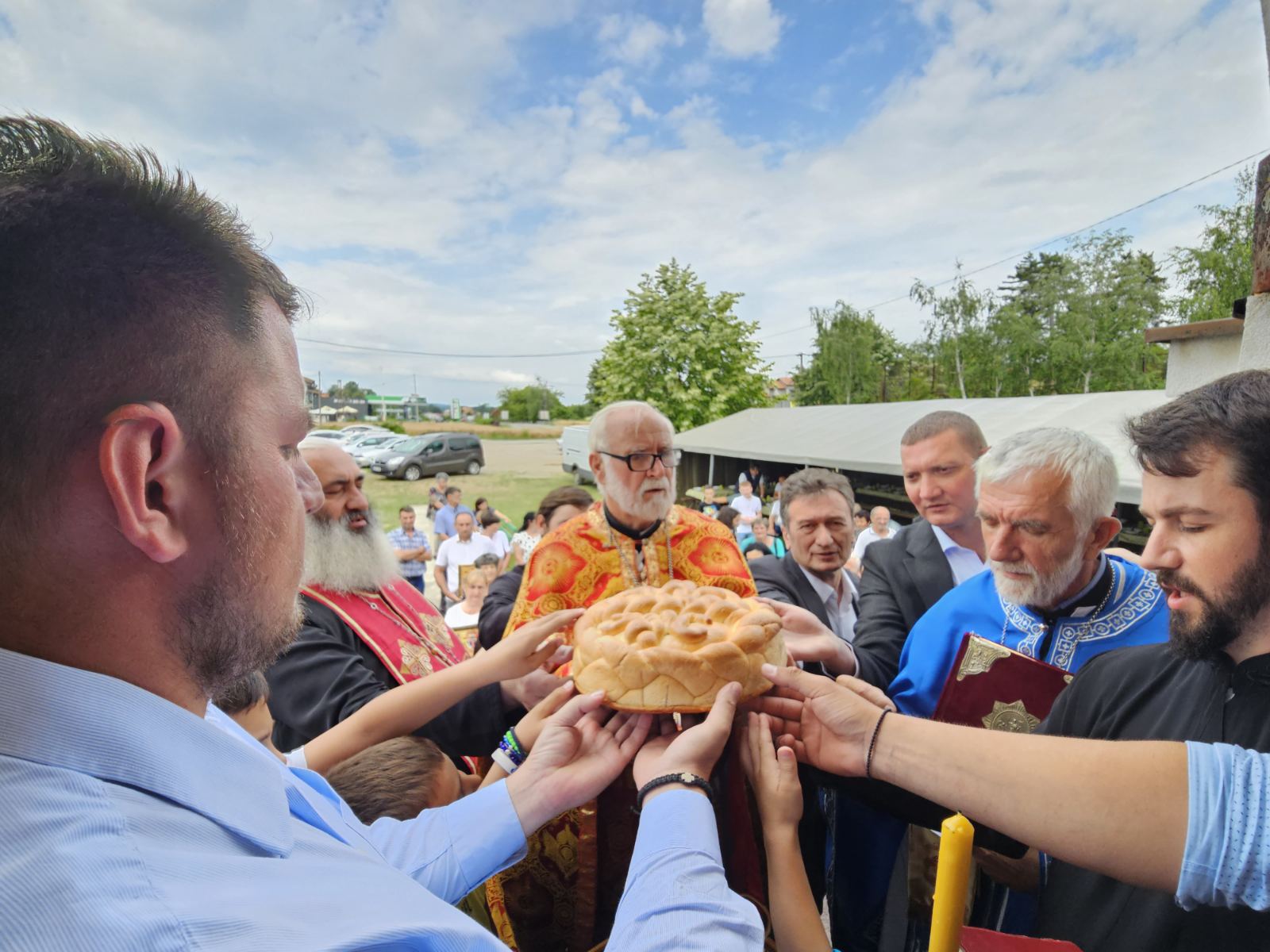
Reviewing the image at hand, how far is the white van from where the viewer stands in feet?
95.8

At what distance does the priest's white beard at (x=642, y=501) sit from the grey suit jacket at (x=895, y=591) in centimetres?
125

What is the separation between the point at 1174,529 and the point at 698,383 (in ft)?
94.2

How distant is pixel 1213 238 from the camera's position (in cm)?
1977

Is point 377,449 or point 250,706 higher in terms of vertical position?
point 250,706

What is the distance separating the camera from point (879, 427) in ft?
56.0

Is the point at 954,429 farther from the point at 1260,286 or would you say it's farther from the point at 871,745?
the point at 871,745

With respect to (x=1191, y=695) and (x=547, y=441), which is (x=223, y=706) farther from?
(x=547, y=441)

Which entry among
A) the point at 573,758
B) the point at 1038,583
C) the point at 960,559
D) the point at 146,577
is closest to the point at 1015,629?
the point at 1038,583

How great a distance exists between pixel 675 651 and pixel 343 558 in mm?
2059

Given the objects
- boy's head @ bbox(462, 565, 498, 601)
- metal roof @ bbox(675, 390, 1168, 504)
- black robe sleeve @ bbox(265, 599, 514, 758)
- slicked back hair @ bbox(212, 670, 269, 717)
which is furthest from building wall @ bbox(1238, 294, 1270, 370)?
boy's head @ bbox(462, 565, 498, 601)

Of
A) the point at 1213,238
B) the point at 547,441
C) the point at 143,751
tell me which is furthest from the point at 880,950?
the point at 547,441

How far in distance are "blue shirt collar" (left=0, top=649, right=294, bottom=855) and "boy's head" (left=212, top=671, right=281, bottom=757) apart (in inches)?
43.2

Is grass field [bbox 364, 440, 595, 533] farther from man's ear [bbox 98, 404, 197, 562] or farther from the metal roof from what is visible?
man's ear [bbox 98, 404, 197, 562]

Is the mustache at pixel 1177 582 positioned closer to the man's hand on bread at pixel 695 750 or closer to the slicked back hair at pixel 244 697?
the man's hand on bread at pixel 695 750
